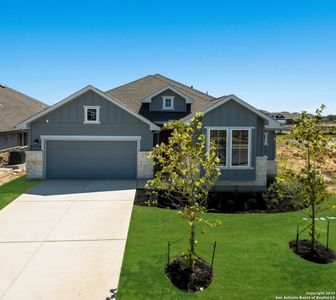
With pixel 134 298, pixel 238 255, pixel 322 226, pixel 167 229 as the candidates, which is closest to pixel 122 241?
pixel 167 229

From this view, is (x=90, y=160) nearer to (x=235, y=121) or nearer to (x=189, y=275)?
(x=235, y=121)

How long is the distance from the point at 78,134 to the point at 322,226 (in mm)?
12319

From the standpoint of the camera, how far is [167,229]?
879 cm

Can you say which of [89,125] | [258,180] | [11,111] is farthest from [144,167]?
[11,111]

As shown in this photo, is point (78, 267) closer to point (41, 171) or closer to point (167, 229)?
point (167, 229)

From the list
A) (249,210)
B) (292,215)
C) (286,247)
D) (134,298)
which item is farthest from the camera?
(249,210)

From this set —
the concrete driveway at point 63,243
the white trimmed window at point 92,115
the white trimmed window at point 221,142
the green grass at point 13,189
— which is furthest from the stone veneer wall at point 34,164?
the white trimmed window at point 221,142

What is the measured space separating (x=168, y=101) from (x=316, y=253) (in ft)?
43.4

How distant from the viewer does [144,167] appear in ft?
52.4

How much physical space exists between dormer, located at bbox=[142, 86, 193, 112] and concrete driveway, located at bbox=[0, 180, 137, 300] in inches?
277

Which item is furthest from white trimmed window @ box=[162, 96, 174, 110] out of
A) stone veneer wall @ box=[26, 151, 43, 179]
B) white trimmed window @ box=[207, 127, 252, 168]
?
stone veneer wall @ box=[26, 151, 43, 179]

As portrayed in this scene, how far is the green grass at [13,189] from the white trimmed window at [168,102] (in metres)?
8.87

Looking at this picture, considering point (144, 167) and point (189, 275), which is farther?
point (144, 167)

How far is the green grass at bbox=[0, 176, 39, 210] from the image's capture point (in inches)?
471
